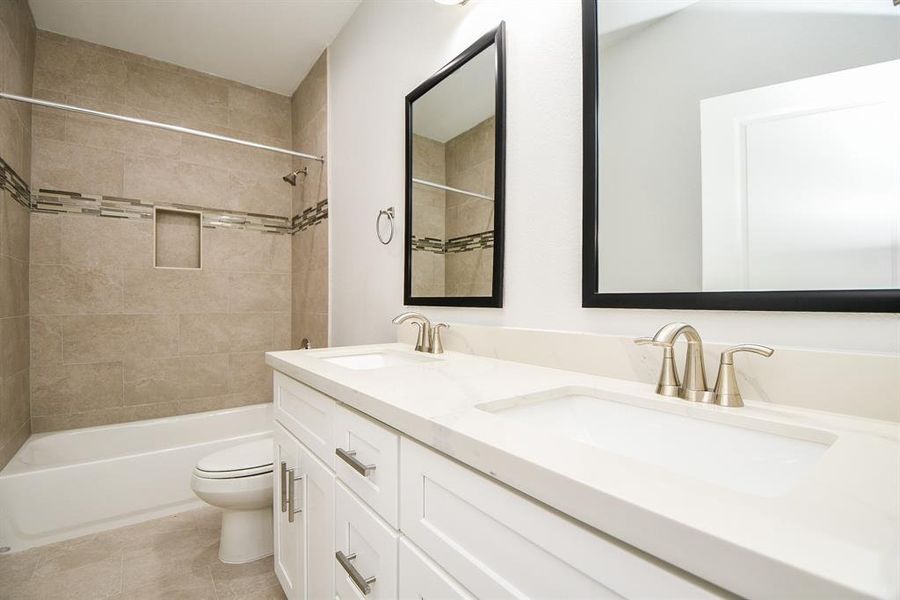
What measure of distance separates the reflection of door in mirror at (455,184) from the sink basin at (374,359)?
26cm

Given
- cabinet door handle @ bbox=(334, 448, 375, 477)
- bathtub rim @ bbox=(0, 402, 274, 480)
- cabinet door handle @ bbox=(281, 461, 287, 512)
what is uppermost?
cabinet door handle @ bbox=(334, 448, 375, 477)

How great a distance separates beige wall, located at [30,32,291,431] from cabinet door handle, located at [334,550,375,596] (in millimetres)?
2258

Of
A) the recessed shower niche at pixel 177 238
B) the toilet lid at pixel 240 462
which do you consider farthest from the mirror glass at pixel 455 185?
the recessed shower niche at pixel 177 238

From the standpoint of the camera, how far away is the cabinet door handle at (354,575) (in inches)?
31.7

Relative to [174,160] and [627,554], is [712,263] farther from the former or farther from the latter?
[174,160]

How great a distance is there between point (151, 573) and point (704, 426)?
207 centimetres

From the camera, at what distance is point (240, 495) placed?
164cm

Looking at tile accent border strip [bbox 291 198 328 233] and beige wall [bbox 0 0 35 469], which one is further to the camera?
tile accent border strip [bbox 291 198 328 233]

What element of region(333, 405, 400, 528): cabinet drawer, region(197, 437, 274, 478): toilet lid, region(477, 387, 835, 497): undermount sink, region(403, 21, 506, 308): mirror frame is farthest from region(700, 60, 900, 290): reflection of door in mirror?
region(197, 437, 274, 478): toilet lid

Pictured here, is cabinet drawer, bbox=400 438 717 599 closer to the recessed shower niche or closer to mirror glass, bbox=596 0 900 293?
mirror glass, bbox=596 0 900 293

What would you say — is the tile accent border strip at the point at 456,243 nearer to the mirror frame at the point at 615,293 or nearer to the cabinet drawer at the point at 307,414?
the mirror frame at the point at 615,293

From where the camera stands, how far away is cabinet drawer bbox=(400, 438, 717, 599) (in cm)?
38

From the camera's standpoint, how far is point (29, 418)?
2.23 meters

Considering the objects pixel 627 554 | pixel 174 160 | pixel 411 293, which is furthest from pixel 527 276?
pixel 174 160
